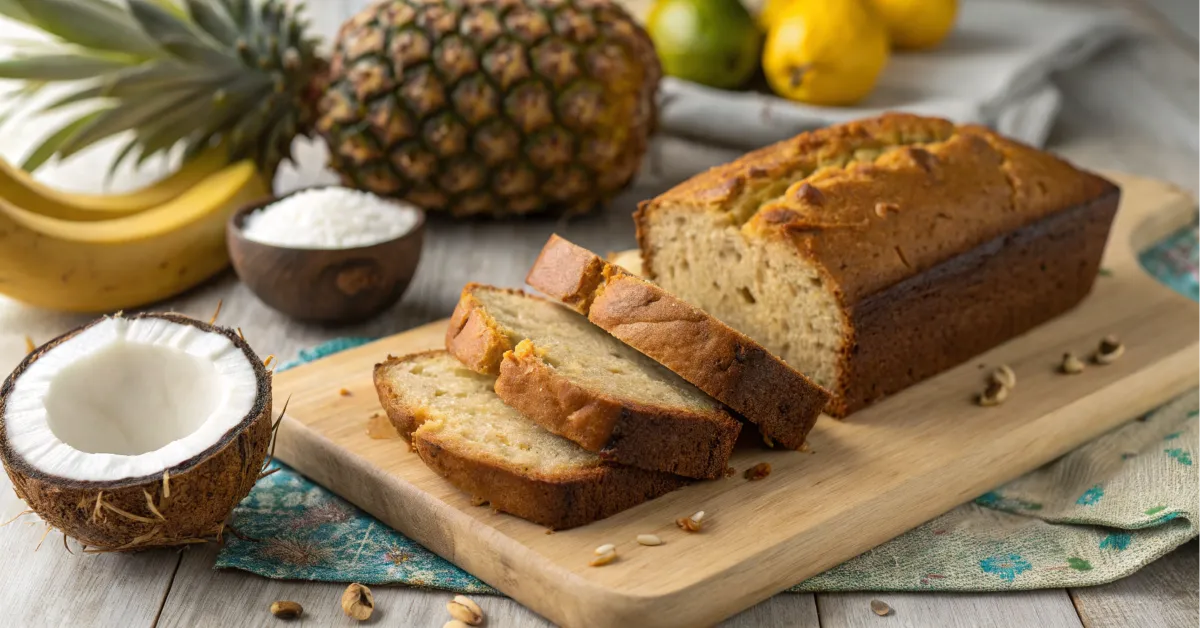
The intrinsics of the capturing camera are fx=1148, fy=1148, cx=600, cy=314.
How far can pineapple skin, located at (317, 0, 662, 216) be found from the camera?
4.56 meters

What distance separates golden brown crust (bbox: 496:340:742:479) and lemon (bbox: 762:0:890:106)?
268 cm

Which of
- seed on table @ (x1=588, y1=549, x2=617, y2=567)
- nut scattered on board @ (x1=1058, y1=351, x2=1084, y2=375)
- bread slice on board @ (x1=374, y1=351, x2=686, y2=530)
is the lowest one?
nut scattered on board @ (x1=1058, y1=351, x2=1084, y2=375)

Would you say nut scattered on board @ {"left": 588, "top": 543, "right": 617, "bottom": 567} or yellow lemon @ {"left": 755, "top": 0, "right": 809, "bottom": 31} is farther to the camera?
yellow lemon @ {"left": 755, "top": 0, "right": 809, "bottom": 31}

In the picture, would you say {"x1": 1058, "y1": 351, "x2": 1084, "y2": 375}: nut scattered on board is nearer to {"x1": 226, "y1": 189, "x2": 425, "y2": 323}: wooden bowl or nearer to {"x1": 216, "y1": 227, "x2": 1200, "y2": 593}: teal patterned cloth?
{"x1": 216, "y1": 227, "x2": 1200, "y2": 593}: teal patterned cloth

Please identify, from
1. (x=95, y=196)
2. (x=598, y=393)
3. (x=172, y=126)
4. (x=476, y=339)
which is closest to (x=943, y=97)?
(x=476, y=339)

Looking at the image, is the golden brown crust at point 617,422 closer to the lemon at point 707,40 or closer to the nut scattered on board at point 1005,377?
the nut scattered on board at point 1005,377

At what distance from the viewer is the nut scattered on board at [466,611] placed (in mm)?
2639

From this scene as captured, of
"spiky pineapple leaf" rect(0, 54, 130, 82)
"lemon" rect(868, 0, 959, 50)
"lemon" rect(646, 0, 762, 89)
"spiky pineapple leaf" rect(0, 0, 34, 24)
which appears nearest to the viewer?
"spiky pineapple leaf" rect(0, 0, 34, 24)

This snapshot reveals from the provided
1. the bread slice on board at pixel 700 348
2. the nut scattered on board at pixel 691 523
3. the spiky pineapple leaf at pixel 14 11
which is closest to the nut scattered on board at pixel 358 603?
the nut scattered on board at pixel 691 523

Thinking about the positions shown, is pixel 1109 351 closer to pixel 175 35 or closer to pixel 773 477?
pixel 773 477

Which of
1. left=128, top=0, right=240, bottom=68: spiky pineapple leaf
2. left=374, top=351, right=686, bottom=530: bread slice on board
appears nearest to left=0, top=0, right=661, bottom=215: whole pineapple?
left=128, top=0, right=240, bottom=68: spiky pineapple leaf

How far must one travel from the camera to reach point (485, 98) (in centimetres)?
455

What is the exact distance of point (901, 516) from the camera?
2971 mm

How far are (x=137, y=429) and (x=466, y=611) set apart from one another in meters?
1.00
